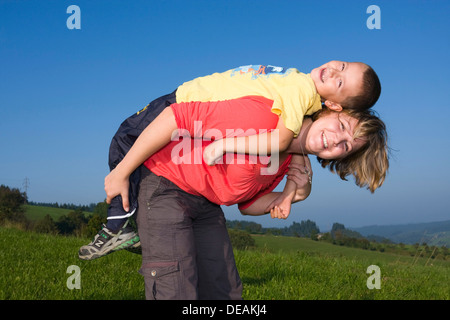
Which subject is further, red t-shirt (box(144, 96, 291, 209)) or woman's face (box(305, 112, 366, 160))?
woman's face (box(305, 112, 366, 160))

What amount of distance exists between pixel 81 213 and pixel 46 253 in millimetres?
32653

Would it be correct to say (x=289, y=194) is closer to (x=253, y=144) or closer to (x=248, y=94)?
(x=253, y=144)

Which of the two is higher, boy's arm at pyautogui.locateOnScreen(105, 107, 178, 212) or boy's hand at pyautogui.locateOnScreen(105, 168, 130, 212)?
boy's arm at pyautogui.locateOnScreen(105, 107, 178, 212)

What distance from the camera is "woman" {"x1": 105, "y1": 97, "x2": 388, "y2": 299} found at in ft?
9.31

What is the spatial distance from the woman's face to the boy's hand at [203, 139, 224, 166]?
0.78 metres

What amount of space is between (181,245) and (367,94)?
1.93 metres

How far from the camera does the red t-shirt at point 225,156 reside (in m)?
2.79

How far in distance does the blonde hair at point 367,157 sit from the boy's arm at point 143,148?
1.27m

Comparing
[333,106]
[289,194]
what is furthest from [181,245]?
[333,106]
